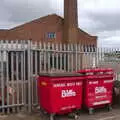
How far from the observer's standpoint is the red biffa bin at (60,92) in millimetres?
7867

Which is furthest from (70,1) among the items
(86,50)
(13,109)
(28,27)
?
(28,27)

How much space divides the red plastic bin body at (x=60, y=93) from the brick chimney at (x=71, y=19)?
14142 millimetres

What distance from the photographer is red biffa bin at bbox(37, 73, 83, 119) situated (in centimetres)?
787

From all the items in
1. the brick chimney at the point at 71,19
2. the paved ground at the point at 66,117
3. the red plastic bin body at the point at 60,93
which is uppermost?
the brick chimney at the point at 71,19

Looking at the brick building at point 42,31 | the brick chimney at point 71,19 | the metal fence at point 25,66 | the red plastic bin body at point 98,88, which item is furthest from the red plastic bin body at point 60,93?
the brick building at point 42,31

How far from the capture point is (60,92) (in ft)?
26.2

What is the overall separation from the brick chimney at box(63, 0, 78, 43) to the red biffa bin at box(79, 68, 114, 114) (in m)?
13.3

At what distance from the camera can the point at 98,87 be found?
29.3 feet

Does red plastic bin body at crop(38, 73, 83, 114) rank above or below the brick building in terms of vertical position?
below

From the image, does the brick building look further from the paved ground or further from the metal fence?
the paved ground

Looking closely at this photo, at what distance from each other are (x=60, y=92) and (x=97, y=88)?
1.49 meters

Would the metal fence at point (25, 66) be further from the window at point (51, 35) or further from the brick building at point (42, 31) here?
the window at point (51, 35)

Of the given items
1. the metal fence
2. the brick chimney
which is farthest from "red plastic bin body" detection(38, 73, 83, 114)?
the brick chimney

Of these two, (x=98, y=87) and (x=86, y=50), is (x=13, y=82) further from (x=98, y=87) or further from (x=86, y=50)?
(x=86, y=50)
